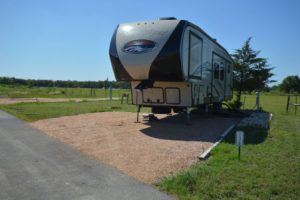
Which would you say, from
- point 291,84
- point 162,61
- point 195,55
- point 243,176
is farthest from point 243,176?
point 291,84

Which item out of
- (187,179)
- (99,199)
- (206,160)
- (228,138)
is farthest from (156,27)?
(99,199)

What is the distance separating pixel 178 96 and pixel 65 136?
4.23m

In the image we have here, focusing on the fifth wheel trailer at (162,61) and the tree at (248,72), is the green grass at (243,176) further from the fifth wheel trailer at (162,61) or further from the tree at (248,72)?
the tree at (248,72)

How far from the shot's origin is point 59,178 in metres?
5.49

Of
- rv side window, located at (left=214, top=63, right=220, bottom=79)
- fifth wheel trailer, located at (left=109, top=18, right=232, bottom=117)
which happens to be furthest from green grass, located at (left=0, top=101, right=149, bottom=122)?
rv side window, located at (left=214, top=63, right=220, bottom=79)

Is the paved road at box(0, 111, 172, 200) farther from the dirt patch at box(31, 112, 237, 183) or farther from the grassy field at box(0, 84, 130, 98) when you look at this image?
the grassy field at box(0, 84, 130, 98)

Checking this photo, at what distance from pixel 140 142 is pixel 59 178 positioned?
3.48 m

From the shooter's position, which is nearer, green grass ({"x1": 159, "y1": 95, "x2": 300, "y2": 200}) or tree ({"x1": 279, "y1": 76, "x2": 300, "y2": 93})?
green grass ({"x1": 159, "y1": 95, "x2": 300, "y2": 200})

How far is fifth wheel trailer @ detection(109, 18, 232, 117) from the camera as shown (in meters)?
10.4

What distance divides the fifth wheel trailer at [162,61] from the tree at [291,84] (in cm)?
8570

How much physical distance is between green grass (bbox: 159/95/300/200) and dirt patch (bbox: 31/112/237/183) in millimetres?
498

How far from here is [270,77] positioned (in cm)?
2391

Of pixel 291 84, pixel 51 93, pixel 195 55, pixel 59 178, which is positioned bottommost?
pixel 59 178

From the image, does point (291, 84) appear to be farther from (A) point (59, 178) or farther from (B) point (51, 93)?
(A) point (59, 178)
